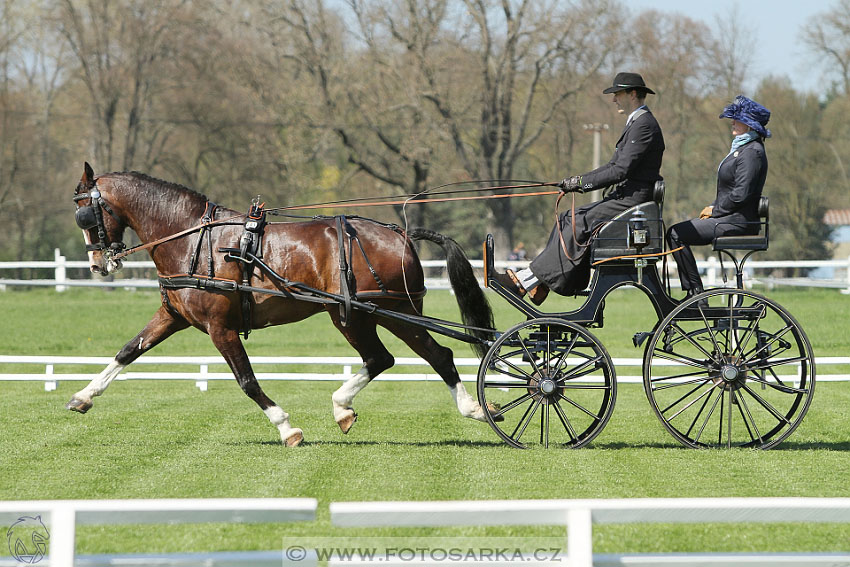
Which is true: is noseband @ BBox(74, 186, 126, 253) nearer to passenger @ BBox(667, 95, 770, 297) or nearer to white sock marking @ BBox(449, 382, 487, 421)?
white sock marking @ BBox(449, 382, 487, 421)

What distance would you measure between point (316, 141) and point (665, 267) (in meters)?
31.7

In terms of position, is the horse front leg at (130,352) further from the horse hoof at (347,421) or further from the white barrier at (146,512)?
the white barrier at (146,512)

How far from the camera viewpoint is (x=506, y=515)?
11.4ft

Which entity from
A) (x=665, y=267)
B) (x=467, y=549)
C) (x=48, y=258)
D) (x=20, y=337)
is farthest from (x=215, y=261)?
(x=48, y=258)

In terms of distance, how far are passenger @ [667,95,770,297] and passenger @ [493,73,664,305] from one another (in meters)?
0.41

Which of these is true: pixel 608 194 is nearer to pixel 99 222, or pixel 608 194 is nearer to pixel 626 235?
pixel 626 235

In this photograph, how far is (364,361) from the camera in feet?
27.1

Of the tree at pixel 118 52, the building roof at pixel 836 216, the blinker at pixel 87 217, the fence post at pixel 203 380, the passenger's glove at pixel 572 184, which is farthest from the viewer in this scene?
the building roof at pixel 836 216

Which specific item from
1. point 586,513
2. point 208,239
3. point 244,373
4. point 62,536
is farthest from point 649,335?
point 62,536

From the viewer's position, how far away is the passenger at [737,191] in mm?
7090

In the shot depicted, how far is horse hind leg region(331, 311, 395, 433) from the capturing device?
25.9ft

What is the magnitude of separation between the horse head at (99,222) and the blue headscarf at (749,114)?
4.55 metres

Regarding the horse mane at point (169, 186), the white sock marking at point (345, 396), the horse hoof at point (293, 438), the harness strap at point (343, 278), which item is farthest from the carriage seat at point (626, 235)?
the horse mane at point (169, 186)

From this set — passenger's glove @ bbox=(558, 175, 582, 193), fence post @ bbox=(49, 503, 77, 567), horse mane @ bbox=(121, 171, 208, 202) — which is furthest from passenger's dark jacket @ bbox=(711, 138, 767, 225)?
fence post @ bbox=(49, 503, 77, 567)
